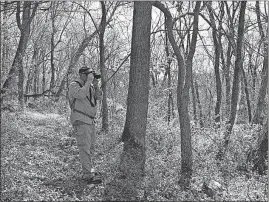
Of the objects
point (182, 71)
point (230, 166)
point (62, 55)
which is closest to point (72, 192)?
point (182, 71)

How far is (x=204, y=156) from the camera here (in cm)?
841

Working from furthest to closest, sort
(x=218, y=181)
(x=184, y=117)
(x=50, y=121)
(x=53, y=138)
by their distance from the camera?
(x=50, y=121) < (x=53, y=138) < (x=184, y=117) < (x=218, y=181)

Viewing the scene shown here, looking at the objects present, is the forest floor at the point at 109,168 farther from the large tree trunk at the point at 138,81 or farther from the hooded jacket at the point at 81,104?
the hooded jacket at the point at 81,104

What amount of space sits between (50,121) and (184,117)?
7203 millimetres

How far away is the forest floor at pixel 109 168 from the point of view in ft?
19.0

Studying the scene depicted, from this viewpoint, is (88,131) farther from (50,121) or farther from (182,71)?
(50,121)

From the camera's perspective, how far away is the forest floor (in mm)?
5791

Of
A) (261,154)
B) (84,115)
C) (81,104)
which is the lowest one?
(261,154)

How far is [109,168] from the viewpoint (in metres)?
6.86

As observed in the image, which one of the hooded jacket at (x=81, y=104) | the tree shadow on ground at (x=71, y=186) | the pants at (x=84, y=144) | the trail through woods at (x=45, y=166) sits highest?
the hooded jacket at (x=81, y=104)

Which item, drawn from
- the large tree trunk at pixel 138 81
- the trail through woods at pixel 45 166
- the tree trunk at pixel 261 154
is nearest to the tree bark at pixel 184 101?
the large tree trunk at pixel 138 81

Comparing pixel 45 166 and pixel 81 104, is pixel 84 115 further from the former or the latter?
pixel 45 166

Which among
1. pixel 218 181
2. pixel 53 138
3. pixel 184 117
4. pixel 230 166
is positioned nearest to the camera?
pixel 218 181

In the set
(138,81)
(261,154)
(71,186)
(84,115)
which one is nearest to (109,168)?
(71,186)
